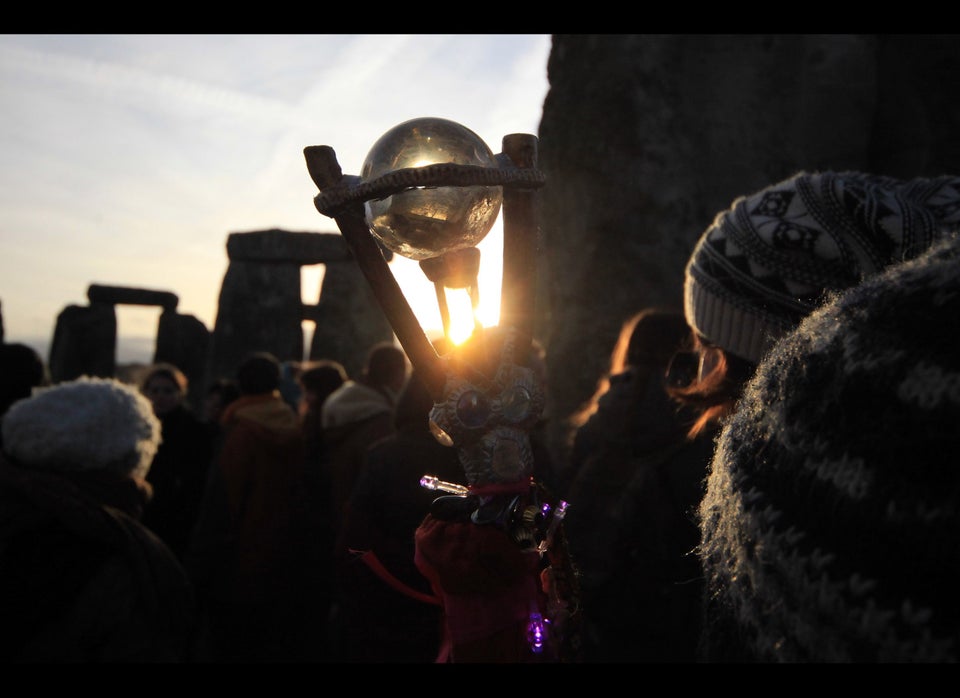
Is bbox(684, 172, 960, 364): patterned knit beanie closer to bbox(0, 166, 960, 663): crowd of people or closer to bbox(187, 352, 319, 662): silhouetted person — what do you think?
bbox(0, 166, 960, 663): crowd of people

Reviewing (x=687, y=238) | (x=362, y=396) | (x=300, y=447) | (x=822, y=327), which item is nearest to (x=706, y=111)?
(x=687, y=238)

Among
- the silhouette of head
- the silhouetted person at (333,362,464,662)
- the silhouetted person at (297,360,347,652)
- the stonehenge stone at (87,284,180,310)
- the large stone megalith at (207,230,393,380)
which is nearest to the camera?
the silhouetted person at (333,362,464,662)

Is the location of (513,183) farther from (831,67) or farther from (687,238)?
(831,67)

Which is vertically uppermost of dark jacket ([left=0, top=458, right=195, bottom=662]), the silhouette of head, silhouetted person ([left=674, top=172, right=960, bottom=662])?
silhouetted person ([left=674, top=172, right=960, bottom=662])

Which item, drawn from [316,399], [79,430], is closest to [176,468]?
[316,399]

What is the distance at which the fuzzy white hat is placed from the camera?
1.94m

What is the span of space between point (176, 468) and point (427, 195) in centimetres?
344

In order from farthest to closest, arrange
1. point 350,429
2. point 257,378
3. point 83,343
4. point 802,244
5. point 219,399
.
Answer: point 83,343 → point 219,399 → point 257,378 → point 350,429 → point 802,244

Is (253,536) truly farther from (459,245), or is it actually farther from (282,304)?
(282,304)

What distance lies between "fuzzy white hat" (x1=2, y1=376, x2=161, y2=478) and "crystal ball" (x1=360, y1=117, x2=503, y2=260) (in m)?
1.44

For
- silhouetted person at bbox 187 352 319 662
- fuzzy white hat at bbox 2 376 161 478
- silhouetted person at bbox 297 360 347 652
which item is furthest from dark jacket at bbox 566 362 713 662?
silhouetted person at bbox 187 352 319 662

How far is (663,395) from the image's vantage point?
203 centimetres

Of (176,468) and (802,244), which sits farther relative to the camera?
(176,468)

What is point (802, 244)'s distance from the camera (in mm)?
1352
